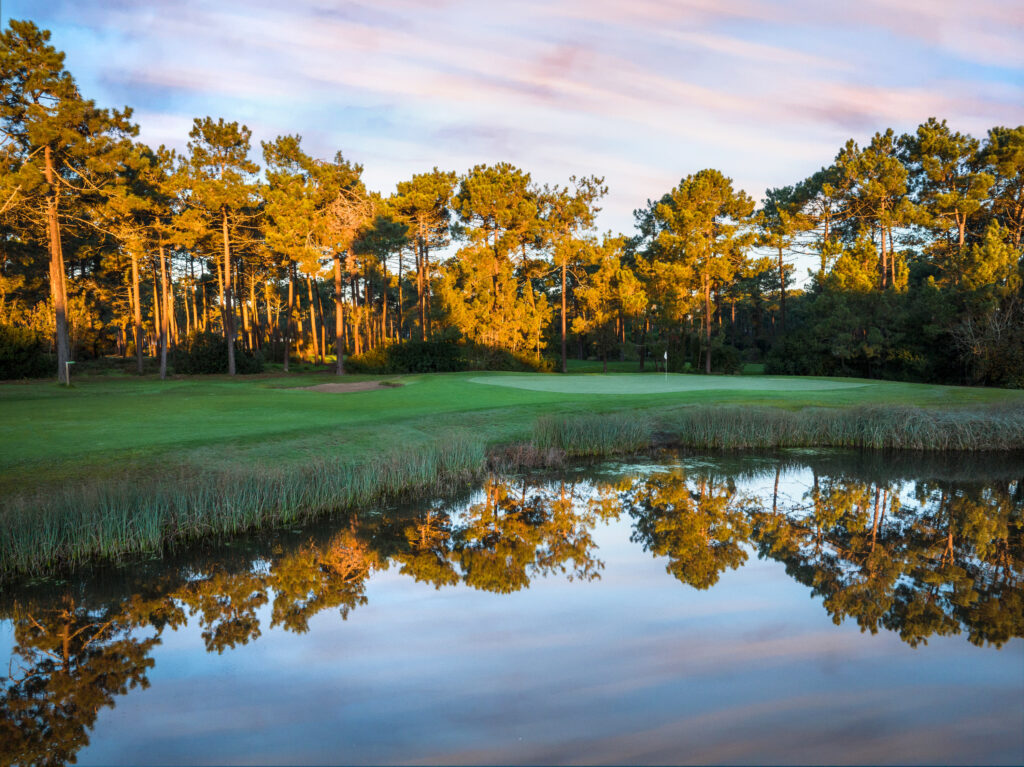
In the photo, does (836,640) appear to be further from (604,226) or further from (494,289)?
(604,226)

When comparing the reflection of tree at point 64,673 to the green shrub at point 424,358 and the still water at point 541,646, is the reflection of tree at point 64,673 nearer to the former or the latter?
the still water at point 541,646

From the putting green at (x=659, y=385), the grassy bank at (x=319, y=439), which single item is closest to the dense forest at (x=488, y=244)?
the putting green at (x=659, y=385)

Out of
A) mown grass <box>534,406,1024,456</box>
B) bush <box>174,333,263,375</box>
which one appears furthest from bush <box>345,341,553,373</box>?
mown grass <box>534,406,1024,456</box>

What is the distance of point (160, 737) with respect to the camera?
4527 millimetres

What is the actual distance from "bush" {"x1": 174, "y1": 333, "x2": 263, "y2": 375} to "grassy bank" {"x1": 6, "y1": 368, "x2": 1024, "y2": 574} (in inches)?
565

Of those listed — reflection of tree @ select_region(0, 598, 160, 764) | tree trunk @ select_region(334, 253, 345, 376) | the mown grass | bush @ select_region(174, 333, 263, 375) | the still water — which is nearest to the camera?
the still water

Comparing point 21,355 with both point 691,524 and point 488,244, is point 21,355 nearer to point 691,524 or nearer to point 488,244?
point 488,244

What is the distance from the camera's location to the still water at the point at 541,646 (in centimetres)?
444

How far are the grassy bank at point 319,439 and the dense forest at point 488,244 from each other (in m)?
11.3

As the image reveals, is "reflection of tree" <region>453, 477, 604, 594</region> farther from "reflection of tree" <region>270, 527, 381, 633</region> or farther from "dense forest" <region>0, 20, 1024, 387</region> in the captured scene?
"dense forest" <region>0, 20, 1024, 387</region>

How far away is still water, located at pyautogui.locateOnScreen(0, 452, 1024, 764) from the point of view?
14.6 ft

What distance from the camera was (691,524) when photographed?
32.7 ft

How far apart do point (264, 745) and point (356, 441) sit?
8811 millimetres

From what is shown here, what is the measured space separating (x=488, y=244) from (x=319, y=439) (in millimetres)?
36876
